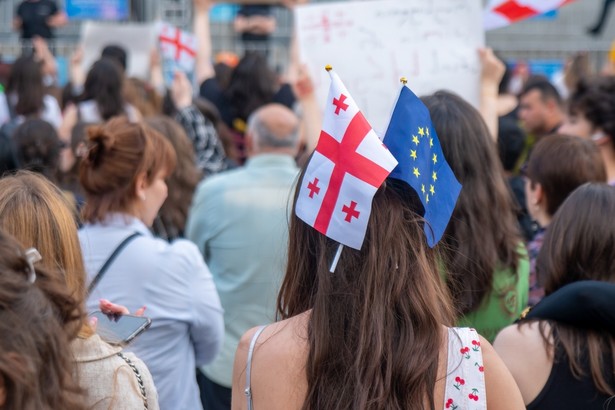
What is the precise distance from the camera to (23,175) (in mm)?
2701

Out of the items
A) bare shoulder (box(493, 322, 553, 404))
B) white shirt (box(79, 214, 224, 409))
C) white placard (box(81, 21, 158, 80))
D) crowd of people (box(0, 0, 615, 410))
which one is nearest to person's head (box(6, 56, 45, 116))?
crowd of people (box(0, 0, 615, 410))

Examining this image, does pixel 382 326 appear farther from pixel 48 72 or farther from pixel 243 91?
pixel 48 72

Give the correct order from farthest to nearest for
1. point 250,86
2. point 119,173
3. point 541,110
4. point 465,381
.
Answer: point 250,86 < point 541,110 < point 119,173 < point 465,381

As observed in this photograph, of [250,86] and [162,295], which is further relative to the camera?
[250,86]

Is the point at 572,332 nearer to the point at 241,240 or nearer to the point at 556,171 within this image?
the point at 556,171

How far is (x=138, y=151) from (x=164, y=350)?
0.78 m

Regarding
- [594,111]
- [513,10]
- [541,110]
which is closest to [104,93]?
[541,110]

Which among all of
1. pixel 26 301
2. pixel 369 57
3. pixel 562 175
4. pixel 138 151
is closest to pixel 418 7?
pixel 369 57

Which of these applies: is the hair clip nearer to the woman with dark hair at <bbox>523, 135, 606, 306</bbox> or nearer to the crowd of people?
the crowd of people

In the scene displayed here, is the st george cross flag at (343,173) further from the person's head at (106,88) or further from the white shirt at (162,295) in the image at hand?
the person's head at (106,88)

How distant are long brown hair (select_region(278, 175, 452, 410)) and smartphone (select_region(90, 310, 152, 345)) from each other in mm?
561

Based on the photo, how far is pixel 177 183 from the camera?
5.38 m

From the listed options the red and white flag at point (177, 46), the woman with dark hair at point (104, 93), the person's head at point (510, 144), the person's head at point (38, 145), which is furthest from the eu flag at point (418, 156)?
the red and white flag at point (177, 46)

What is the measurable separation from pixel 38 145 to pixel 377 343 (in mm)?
3605
